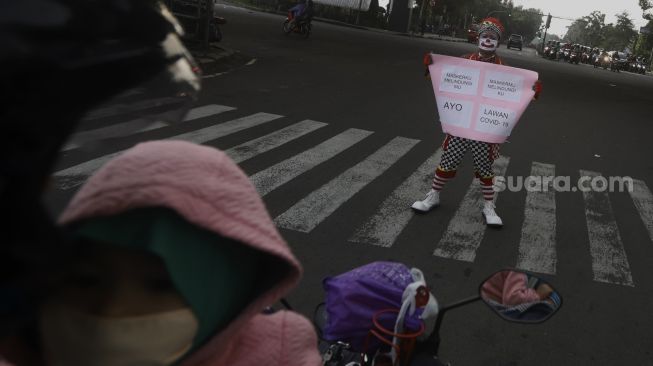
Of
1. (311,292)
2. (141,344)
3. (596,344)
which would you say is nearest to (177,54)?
(141,344)

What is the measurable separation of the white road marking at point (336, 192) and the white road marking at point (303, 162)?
40 centimetres

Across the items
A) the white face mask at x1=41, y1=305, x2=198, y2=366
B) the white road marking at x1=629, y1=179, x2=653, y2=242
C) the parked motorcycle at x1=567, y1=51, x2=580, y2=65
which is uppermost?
the white face mask at x1=41, y1=305, x2=198, y2=366

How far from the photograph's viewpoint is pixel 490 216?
5.71 metres

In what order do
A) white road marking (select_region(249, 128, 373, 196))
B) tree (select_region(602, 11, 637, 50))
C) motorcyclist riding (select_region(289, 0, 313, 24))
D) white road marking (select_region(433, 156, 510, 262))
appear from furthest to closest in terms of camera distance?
tree (select_region(602, 11, 637, 50))
motorcyclist riding (select_region(289, 0, 313, 24))
white road marking (select_region(249, 128, 373, 196))
white road marking (select_region(433, 156, 510, 262))

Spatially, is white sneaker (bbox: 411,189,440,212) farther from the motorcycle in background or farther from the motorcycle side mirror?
the motorcycle in background

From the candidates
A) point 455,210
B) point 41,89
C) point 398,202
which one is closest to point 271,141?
point 398,202

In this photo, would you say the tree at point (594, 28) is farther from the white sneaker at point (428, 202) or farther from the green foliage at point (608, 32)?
the white sneaker at point (428, 202)

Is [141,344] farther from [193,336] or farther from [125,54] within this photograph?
[125,54]

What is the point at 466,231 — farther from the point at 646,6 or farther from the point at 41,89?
the point at 646,6

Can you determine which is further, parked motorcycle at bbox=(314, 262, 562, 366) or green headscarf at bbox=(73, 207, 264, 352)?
parked motorcycle at bbox=(314, 262, 562, 366)

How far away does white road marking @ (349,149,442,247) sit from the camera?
16.7 ft

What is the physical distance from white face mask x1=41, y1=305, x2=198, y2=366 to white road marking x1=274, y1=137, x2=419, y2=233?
161 inches

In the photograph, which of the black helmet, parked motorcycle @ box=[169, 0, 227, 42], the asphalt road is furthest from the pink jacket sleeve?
parked motorcycle @ box=[169, 0, 227, 42]

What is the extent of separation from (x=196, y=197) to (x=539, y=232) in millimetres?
5164
